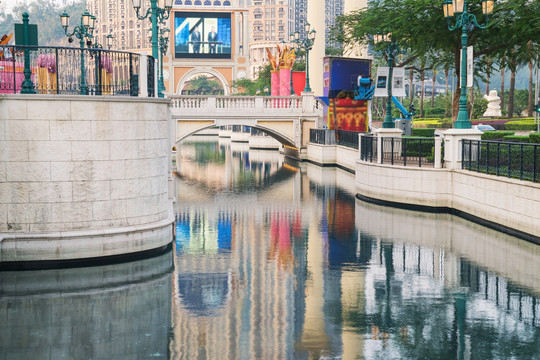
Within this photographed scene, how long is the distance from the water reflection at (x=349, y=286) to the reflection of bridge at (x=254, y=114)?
1897 centimetres

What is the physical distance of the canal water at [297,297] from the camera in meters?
11.3

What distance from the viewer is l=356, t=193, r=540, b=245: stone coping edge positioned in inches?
763

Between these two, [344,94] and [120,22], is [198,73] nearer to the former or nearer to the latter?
[344,94]

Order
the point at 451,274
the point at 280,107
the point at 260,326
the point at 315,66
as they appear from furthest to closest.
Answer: the point at 315,66 → the point at 280,107 → the point at 451,274 → the point at 260,326

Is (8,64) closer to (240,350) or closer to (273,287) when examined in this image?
(273,287)

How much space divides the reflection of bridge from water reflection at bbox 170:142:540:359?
747 inches

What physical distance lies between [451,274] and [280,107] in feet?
104

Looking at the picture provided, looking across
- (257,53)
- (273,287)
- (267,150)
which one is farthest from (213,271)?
(257,53)

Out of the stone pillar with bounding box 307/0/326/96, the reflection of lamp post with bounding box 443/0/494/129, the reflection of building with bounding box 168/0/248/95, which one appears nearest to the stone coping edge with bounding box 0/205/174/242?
the reflection of lamp post with bounding box 443/0/494/129

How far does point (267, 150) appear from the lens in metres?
63.2

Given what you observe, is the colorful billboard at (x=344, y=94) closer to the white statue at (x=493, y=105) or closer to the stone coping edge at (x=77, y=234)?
the white statue at (x=493, y=105)

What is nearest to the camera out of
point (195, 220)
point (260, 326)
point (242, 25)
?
point (260, 326)

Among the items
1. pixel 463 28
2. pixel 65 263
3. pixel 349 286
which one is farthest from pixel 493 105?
pixel 65 263

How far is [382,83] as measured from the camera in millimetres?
37531
